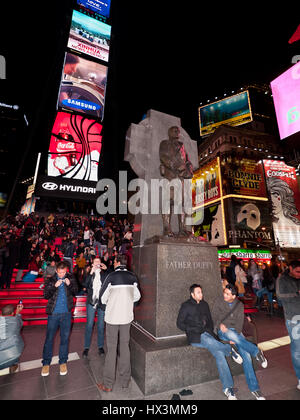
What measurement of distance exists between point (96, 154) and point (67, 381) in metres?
19.2

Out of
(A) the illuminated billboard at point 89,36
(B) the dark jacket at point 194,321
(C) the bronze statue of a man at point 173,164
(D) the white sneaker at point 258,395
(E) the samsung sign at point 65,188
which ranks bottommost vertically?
(D) the white sneaker at point 258,395

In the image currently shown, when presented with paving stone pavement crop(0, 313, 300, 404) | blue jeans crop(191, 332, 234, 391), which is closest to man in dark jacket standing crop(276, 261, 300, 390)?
paving stone pavement crop(0, 313, 300, 404)

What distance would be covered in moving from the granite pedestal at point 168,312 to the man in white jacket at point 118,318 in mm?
257

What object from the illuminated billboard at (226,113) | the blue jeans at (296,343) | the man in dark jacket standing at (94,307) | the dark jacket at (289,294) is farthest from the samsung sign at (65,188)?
the illuminated billboard at (226,113)

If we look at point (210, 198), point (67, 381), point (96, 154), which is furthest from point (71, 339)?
point (210, 198)

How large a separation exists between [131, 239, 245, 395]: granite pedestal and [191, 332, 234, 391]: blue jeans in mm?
240

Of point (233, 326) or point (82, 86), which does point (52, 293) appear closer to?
point (233, 326)

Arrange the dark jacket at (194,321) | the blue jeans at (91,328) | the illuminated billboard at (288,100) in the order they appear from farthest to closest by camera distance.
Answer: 1. the illuminated billboard at (288,100)
2. the blue jeans at (91,328)
3. the dark jacket at (194,321)

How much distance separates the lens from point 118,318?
3.47 metres

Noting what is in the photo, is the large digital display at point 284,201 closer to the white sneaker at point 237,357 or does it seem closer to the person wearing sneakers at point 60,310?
the white sneaker at point 237,357

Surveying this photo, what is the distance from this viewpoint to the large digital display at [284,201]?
89.8 feet

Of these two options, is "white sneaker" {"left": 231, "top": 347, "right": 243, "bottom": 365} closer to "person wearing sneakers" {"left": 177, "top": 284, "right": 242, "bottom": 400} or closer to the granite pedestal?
"person wearing sneakers" {"left": 177, "top": 284, "right": 242, "bottom": 400}

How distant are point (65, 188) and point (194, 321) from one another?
16796 millimetres

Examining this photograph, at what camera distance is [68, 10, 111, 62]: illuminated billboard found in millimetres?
20781
